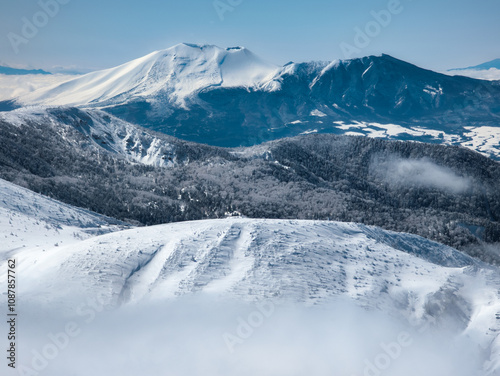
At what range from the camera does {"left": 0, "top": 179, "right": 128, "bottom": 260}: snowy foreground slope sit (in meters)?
41.5

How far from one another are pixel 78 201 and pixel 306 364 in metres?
92.4

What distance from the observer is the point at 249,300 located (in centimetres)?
3209

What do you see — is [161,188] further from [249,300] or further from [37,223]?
[249,300]

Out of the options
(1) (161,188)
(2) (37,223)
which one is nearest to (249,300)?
(2) (37,223)

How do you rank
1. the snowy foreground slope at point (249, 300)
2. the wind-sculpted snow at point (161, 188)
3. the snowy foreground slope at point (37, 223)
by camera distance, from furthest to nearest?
the wind-sculpted snow at point (161, 188)
the snowy foreground slope at point (37, 223)
the snowy foreground slope at point (249, 300)

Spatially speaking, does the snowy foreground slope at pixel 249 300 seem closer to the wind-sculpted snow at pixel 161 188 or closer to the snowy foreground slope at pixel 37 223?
the snowy foreground slope at pixel 37 223

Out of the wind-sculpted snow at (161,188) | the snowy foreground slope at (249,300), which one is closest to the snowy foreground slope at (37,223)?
the snowy foreground slope at (249,300)

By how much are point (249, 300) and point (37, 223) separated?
36335 mm

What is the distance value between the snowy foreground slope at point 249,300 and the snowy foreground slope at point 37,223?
3087 millimetres

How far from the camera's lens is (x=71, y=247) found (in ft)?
125

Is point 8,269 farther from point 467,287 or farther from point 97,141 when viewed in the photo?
point 97,141

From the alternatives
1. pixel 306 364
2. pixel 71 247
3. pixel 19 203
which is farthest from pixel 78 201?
pixel 306 364

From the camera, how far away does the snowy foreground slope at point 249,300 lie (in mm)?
27266

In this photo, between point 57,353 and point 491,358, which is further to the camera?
point 491,358
